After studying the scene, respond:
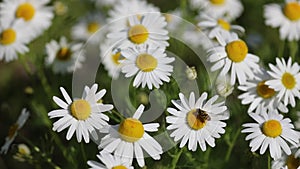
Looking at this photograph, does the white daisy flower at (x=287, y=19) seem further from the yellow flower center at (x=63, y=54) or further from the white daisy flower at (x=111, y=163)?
the white daisy flower at (x=111, y=163)

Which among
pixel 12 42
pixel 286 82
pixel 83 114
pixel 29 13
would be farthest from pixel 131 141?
pixel 29 13

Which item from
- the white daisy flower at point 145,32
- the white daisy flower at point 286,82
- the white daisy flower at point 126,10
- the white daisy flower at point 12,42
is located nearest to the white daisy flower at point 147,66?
the white daisy flower at point 145,32

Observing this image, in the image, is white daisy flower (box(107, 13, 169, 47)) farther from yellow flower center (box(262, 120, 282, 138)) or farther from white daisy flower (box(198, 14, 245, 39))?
yellow flower center (box(262, 120, 282, 138))

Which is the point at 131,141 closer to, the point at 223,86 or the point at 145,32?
the point at 223,86

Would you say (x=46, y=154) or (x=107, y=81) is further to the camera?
(x=107, y=81)

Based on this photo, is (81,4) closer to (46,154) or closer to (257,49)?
(257,49)

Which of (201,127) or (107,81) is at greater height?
(107,81)

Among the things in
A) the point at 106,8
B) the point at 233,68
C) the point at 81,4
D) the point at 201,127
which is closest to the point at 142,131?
the point at 201,127

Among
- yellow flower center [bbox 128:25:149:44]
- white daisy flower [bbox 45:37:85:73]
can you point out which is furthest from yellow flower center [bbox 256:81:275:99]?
white daisy flower [bbox 45:37:85:73]
